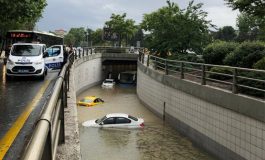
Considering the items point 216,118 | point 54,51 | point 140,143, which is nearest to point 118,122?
point 140,143

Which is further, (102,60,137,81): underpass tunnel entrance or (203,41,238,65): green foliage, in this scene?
(102,60,137,81): underpass tunnel entrance

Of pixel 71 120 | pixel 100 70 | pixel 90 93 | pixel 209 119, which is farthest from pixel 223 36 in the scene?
pixel 71 120

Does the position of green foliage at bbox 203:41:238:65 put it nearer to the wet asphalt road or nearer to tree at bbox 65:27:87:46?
the wet asphalt road

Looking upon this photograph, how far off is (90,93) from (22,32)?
19.5 m

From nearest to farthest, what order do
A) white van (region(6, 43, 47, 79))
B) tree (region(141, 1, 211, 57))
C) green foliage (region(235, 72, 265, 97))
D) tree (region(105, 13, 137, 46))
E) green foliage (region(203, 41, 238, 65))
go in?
1. green foliage (region(235, 72, 265, 97))
2. white van (region(6, 43, 47, 79))
3. green foliage (region(203, 41, 238, 65))
4. tree (region(141, 1, 211, 57))
5. tree (region(105, 13, 137, 46))

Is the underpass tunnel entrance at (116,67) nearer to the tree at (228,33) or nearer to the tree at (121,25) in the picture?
the tree at (121,25)

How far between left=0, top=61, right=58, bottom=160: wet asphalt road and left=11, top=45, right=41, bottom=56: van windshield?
1216 millimetres

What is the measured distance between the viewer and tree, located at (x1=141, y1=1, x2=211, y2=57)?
34.8 meters

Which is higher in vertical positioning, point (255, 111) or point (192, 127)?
point (255, 111)

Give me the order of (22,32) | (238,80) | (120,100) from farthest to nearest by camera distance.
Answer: (120,100) → (22,32) → (238,80)

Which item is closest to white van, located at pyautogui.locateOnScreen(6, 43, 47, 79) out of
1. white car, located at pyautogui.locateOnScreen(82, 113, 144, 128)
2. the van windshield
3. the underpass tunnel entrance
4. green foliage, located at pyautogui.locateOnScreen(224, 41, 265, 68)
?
the van windshield

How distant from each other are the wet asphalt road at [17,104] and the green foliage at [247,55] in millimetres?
10378

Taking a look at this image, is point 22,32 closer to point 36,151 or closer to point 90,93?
point 90,93

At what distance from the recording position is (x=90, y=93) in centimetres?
4809
